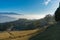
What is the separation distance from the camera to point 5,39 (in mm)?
48906

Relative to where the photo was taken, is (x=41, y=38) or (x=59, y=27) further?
(x=59, y=27)

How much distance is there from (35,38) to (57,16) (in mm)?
19077

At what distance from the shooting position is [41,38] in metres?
39.8

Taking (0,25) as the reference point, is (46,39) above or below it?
below

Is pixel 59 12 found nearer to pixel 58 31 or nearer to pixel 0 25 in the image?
pixel 58 31

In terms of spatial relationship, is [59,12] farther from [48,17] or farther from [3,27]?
[48,17]

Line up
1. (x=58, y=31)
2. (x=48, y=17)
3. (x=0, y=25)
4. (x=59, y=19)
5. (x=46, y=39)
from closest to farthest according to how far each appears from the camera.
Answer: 1. (x=46, y=39)
2. (x=58, y=31)
3. (x=59, y=19)
4. (x=0, y=25)
5. (x=48, y=17)

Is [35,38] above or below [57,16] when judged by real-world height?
below

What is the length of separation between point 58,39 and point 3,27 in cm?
6105

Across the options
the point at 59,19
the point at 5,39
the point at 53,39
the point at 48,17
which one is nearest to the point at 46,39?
the point at 53,39

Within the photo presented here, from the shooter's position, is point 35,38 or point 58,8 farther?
point 58,8

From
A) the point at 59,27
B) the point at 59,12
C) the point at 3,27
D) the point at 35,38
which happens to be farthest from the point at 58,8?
the point at 3,27

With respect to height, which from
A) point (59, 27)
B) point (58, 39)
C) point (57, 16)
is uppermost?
point (57, 16)

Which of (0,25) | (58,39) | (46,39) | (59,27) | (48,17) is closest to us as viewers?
(58,39)
